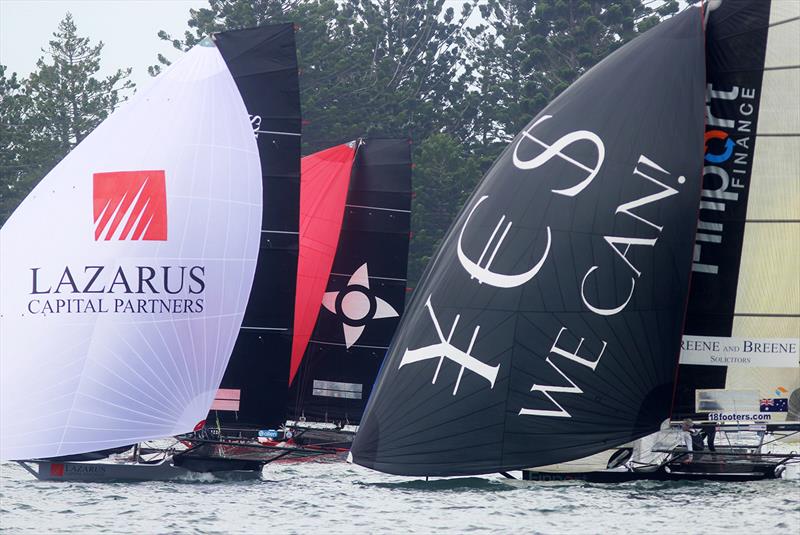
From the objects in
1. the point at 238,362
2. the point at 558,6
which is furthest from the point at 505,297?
the point at 558,6

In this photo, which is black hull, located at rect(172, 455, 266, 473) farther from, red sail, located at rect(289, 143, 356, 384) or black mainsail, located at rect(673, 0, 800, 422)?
black mainsail, located at rect(673, 0, 800, 422)

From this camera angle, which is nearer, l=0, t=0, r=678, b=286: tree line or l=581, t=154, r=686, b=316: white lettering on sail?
l=581, t=154, r=686, b=316: white lettering on sail

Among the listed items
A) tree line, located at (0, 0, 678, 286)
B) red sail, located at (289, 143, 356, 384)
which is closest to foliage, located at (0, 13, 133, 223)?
tree line, located at (0, 0, 678, 286)

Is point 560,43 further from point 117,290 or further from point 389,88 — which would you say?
point 117,290

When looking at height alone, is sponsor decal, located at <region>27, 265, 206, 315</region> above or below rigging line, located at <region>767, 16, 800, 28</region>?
below

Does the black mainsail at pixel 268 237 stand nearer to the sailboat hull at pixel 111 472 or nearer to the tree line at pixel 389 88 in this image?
the sailboat hull at pixel 111 472

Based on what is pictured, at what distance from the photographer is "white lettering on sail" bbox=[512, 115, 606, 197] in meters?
17.2

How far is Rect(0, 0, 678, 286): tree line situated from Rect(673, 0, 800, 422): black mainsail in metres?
29.5

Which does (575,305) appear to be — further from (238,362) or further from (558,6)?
(558,6)

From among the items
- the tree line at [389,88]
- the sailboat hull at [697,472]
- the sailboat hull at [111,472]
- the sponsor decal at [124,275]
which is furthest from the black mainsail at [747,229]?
the tree line at [389,88]

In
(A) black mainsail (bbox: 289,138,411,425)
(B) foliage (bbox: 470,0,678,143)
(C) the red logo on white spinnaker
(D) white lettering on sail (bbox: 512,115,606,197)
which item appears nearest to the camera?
(D) white lettering on sail (bbox: 512,115,606,197)

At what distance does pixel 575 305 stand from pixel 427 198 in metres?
32.9

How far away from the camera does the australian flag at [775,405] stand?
18031mm

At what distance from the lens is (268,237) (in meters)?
20.9
